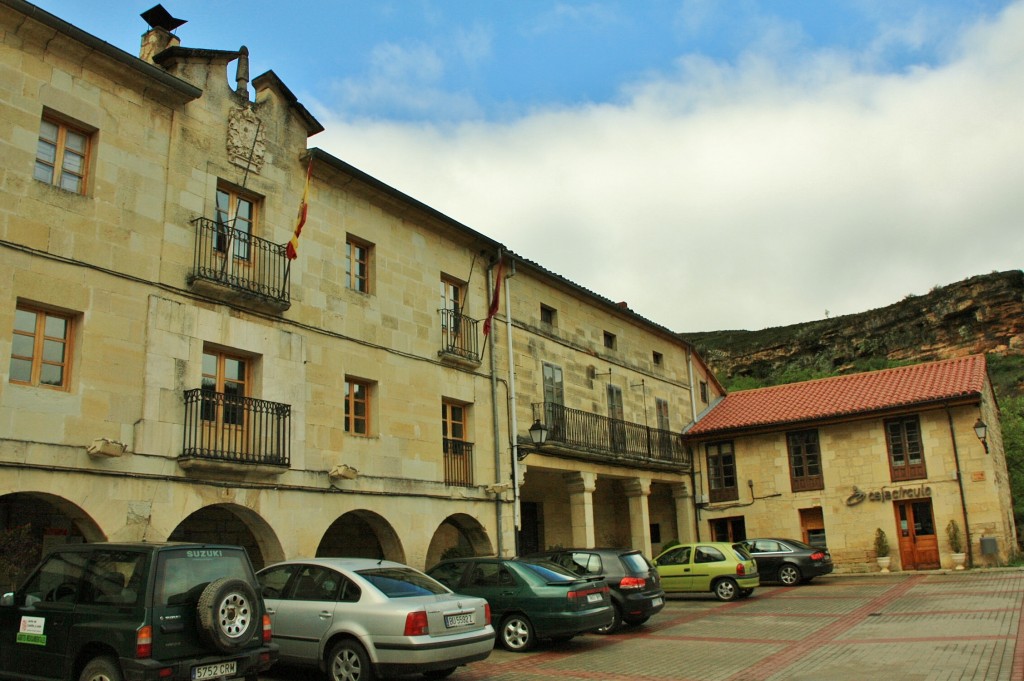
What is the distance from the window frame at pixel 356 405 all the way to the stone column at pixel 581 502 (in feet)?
24.5

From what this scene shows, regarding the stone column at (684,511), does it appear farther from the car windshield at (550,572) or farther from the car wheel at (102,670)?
the car wheel at (102,670)

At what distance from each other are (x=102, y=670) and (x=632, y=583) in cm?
873

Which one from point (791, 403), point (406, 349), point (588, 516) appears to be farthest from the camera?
point (791, 403)

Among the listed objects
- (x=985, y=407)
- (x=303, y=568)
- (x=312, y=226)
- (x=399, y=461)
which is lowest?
(x=303, y=568)

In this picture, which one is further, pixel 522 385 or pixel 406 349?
pixel 522 385

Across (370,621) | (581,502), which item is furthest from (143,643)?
(581,502)

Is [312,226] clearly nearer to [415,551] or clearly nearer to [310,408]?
[310,408]

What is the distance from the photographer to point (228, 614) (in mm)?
7234

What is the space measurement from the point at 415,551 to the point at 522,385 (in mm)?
5506

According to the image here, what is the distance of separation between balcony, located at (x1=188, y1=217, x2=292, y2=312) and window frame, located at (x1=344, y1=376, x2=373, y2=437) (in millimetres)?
2195

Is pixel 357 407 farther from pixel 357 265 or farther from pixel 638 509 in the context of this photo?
pixel 638 509

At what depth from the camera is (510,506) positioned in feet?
59.2

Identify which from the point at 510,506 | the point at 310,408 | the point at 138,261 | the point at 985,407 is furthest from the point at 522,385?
the point at 985,407

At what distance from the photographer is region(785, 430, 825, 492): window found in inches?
987
